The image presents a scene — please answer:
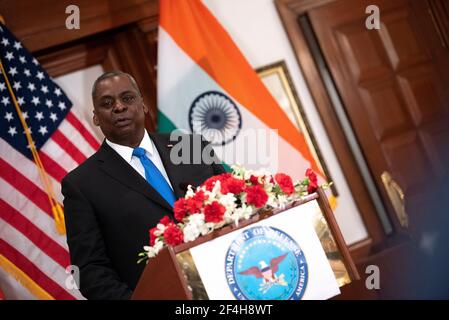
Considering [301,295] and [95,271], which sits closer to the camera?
[301,295]

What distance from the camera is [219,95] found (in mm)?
4520

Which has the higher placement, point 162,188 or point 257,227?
point 162,188

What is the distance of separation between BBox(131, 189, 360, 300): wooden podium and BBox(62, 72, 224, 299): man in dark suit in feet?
1.44

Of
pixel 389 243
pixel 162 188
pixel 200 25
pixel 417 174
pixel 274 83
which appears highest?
pixel 200 25

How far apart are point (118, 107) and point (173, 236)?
68 cm

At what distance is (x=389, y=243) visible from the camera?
501 centimetres

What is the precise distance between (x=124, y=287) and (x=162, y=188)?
17.4 inches

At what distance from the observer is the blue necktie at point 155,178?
2.48 metres

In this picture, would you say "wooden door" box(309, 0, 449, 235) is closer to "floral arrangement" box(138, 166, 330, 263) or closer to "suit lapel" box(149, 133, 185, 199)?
"suit lapel" box(149, 133, 185, 199)

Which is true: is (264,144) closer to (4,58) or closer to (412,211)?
(412,211)

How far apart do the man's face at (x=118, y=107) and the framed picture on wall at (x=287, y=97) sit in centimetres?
264
